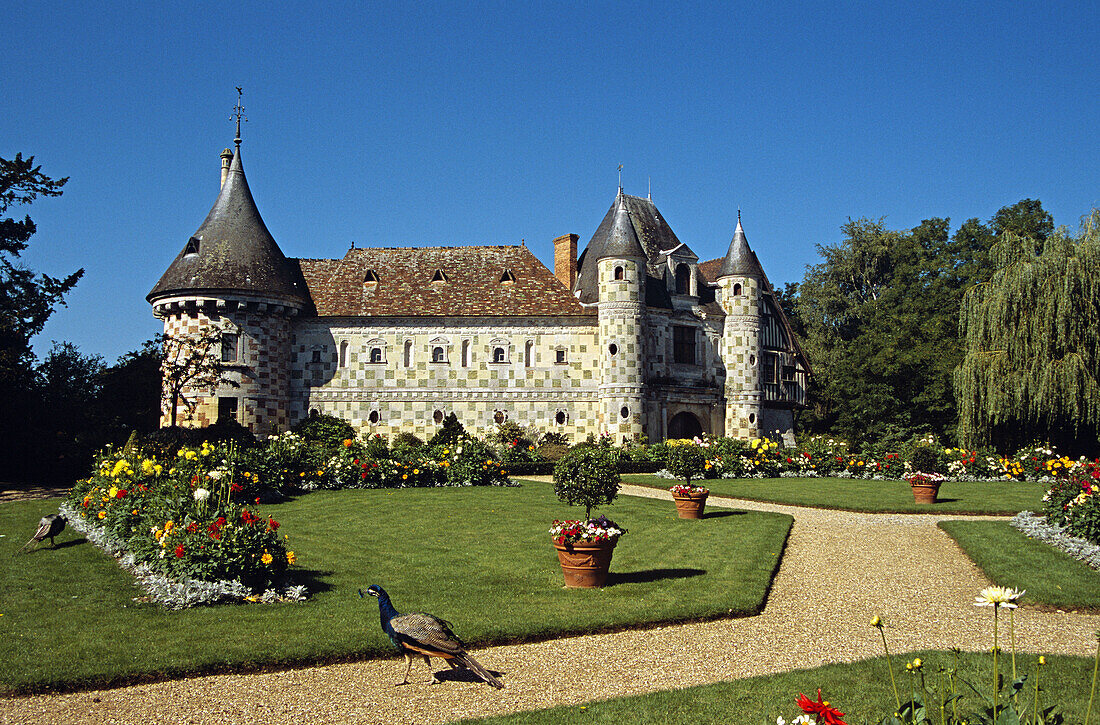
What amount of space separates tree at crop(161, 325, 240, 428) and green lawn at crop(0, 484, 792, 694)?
39.1ft

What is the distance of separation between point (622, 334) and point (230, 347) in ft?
50.8

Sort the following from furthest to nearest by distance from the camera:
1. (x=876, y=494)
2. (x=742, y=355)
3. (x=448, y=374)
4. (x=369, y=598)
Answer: (x=742, y=355) < (x=448, y=374) < (x=876, y=494) < (x=369, y=598)

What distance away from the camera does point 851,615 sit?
10.9 metres

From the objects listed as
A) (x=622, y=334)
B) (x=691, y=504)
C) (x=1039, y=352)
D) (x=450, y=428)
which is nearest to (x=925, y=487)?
(x=691, y=504)

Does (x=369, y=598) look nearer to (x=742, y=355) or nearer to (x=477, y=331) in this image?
(x=477, y=331)

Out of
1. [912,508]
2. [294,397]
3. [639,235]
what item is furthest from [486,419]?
[912,508]

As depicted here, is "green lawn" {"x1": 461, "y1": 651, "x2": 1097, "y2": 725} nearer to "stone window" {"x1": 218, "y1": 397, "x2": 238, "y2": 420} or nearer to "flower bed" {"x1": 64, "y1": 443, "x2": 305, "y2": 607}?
"flower bed" {"x1": 64, "y1": 443, "x2": 305, "y2": 607}

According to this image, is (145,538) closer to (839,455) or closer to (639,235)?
(839,455)

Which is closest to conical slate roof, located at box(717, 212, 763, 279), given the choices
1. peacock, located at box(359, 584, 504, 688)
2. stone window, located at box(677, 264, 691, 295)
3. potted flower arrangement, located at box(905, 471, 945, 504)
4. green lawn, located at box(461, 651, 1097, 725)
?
stone window, located at box(677, 264, 691, 295)

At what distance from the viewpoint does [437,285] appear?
39.6 meters

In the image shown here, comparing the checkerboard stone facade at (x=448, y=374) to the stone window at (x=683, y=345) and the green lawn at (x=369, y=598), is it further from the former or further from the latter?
the green lawn at (x=369, y=598)

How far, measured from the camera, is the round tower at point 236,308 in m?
34.7

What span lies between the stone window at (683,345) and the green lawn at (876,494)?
12.2 m

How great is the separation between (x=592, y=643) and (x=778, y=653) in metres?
1.94
